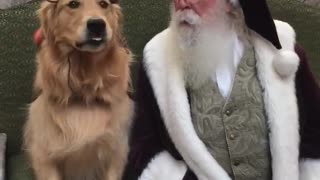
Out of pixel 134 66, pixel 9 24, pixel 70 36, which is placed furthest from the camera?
pixel 9 24

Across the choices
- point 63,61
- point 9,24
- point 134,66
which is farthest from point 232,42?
point 9,24

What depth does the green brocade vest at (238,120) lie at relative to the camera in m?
1.38

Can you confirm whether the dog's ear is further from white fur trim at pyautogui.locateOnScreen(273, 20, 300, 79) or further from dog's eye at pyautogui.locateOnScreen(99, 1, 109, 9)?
white fur trim at pyautogui.locateOnScreen(273, 20, 300, 79)

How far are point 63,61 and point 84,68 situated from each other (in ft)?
0.20

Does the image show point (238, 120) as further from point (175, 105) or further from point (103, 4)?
point (103, 4)

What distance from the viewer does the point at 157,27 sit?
236 centimetres

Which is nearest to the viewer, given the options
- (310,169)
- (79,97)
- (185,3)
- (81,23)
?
(185,3)

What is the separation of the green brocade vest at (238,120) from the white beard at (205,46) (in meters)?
0.03

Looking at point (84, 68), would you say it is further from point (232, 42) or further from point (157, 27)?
point (157, 27)

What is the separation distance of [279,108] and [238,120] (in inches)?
3.8

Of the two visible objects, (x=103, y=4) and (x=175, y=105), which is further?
(x=103, y=4)

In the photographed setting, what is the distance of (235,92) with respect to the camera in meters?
1.38

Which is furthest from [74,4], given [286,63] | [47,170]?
[286,63]

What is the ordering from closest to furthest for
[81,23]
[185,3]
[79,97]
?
1. [185,3]
2. [81,23]
3. [79,97]
